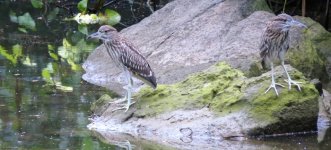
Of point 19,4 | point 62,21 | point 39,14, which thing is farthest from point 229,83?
point 19,4

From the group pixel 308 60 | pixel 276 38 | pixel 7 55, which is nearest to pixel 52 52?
pixel 7 55

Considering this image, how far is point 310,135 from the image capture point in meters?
9.29

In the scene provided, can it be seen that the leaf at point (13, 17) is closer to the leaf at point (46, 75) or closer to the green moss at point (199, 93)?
the leaf at point (46, 75)

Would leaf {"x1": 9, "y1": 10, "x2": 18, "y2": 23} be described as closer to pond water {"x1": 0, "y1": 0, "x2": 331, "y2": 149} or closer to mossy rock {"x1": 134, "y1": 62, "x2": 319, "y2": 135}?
pond water {"x1": 0, "y1": 0, "x2": 331, "y2": 149}

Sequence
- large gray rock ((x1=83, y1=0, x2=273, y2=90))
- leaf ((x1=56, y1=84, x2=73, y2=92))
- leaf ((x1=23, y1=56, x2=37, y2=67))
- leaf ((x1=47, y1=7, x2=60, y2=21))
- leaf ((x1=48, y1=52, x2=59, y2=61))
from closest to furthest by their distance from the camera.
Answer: leaf ((x1=56, y1=84, x2=73, y2=92)), large gray rock ((x1=83, y1=0, x2=273, y2=90)), leaf ((x1=23, y1=56, x2=37, y2=67)), leaf ((x1=48, y1=52, x2=59, y2=61)), leaf ((x1=47, y1=7, x2=60, y2=21))

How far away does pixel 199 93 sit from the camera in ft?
31.4

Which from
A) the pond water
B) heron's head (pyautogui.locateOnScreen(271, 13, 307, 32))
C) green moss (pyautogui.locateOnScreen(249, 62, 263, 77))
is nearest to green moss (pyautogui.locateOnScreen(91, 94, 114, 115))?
the pond water

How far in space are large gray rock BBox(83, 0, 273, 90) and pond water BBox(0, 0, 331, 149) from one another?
733 millimetres

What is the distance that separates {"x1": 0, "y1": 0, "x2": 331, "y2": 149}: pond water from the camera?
878 centimetres

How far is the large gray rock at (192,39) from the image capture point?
39.2 feet

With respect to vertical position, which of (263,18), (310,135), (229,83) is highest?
(263,18)

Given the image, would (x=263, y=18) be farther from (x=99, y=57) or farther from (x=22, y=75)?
(x=22, y=75)

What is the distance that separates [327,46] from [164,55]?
262 centimetres

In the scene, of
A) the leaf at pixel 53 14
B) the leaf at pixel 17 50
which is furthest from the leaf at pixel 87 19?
the leaf at pixel 17 50
